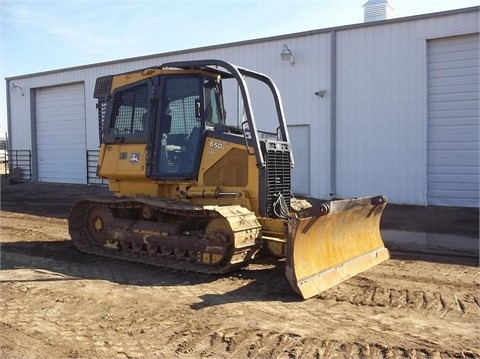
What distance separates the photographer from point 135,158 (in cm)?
812

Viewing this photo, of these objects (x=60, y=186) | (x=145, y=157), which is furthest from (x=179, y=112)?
(x=60, y=186)

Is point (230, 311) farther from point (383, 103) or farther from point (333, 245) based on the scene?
point (383, 103)

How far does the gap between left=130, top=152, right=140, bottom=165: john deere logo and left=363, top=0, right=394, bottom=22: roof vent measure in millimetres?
11313

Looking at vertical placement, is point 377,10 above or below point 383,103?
above

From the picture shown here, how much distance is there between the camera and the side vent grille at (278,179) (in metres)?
7.22

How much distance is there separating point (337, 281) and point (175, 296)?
79.9 inches

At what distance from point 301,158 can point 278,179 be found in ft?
30.2

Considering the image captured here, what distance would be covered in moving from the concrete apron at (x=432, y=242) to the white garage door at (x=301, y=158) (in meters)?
5.39

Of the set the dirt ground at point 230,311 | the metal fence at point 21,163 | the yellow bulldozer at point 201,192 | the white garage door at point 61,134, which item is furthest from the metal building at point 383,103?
the metal fence at point 21,163

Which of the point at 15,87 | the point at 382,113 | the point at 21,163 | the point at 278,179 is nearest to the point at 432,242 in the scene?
the point at 278,179

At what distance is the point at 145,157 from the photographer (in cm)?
793

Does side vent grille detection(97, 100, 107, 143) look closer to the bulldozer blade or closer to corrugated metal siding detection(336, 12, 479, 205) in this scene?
the bulldozer blade

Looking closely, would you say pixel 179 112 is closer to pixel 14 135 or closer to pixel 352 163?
pixel 352 163

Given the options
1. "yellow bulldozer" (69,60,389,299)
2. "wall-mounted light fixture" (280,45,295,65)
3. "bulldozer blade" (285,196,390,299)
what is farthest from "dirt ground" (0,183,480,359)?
"wall-mounted light fixture" (280,45,295,65)
